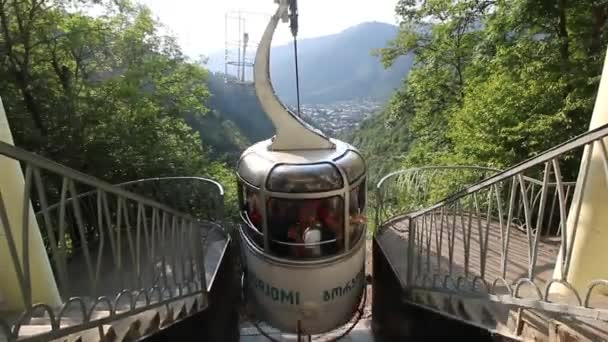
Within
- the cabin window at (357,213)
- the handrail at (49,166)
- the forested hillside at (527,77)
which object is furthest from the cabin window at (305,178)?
the forested hillside at (527,77)

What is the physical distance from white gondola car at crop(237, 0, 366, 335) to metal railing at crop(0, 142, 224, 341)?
878mm

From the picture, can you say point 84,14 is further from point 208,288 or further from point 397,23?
point 397,23

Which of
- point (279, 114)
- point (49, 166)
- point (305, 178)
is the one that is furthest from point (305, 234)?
point (49, 166)

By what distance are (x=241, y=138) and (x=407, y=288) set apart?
23.9 meters

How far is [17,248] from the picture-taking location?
3586mm

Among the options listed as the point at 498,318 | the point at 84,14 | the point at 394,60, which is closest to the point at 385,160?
the point at 394,60

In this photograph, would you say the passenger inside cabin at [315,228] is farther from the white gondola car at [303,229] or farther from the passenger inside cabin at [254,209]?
the passenger inside cabin at [254,209]

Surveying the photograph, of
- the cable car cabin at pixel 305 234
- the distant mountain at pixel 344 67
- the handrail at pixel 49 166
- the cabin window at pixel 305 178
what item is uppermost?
the distant mountain at pixel 344 67

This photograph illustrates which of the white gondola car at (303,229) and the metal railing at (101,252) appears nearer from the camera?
the metal railing at (101,252)

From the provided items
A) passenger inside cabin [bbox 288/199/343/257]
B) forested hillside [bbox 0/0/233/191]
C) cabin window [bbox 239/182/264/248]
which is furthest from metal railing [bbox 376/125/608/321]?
forested hillside [bbox 0/0/233/191]

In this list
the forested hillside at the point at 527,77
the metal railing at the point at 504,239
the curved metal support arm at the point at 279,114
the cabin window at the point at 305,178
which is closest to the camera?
the metal railing at the point at 504,239

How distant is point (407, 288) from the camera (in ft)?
16.8

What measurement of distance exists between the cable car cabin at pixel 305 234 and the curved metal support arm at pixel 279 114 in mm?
280

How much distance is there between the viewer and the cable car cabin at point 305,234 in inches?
198
